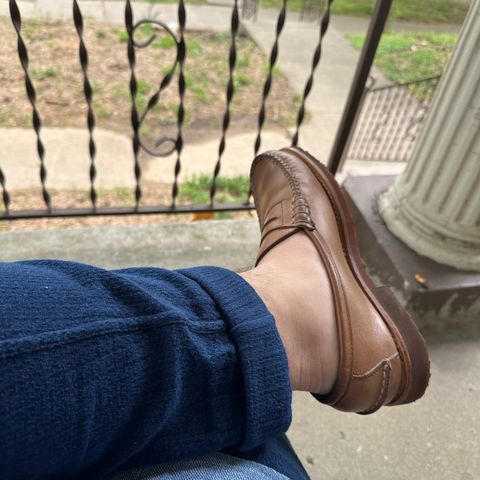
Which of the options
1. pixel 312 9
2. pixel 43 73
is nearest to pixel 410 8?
pixel 312 9

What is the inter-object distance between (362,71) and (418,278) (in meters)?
0.72

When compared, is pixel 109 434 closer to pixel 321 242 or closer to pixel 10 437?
pixel 10 437

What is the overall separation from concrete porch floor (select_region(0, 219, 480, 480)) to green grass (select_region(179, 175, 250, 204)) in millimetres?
1847

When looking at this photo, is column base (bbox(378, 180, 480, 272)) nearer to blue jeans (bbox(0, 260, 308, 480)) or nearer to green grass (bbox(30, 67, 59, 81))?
blue jeans (bbox(0, 260, 308, 480))

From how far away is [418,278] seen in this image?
1552 millimetres

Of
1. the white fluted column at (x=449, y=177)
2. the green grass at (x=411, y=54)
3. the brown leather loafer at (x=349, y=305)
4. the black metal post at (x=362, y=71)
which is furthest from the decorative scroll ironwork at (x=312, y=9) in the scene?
the brown leather loafer at (x=349, y=305)

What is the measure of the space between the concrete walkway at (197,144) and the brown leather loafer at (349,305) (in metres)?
2.71

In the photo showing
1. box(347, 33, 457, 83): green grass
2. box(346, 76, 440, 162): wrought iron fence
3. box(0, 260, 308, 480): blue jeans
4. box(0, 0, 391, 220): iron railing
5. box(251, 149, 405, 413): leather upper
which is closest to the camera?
box(0, 260, 308, 480): blue jeans

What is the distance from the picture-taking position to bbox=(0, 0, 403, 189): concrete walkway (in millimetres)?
3949

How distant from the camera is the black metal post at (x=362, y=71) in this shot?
1544mm

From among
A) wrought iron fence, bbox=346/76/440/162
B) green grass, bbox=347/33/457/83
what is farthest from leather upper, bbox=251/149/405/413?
green grass, bbox=347/33/457/83

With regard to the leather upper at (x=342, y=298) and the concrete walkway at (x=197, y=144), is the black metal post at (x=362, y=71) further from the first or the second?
the concrete walkway at (x=197, y=144)

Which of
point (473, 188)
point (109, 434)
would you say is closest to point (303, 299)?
point (109, 434)

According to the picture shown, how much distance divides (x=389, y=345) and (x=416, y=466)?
0.48 meters
